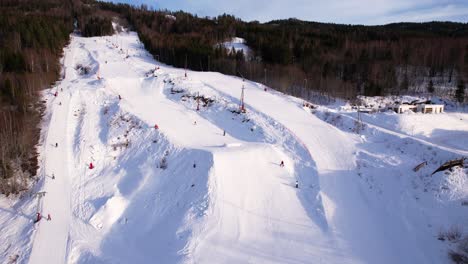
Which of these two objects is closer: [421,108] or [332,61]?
[421,108]

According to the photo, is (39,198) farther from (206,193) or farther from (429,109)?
(429,109)

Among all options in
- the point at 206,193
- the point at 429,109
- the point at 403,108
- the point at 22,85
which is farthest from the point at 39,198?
the point at 429,109

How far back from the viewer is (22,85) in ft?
101

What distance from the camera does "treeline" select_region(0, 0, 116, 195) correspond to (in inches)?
703

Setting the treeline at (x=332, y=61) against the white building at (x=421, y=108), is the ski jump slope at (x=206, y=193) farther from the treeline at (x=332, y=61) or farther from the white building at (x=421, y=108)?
the treeline at (x=332, y=61)

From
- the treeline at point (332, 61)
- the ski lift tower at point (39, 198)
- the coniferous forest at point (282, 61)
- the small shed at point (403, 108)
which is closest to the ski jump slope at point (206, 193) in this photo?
the ski lift tower at point (39, 198)

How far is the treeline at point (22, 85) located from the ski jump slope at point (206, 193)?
1300 mm

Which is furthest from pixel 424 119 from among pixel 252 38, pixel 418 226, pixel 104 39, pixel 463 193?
pixel 104 39

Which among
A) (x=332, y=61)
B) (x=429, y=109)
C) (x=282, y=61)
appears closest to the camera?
(x=429, y=109)

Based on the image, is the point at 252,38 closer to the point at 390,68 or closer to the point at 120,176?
the point at 390,68

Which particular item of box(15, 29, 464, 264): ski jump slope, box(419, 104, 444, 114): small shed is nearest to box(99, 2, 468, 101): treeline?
box(419, 104, 444, 114): small shed

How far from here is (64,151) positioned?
20375mm

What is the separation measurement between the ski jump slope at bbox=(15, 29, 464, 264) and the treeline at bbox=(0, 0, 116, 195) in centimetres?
130

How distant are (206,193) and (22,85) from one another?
26955 mm
